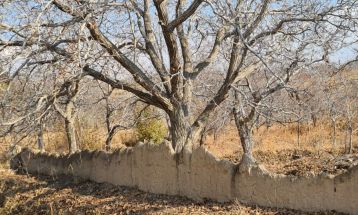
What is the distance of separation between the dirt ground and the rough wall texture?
161mm

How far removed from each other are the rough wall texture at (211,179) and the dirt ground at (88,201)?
0.53ft

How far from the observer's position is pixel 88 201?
32.7 ft

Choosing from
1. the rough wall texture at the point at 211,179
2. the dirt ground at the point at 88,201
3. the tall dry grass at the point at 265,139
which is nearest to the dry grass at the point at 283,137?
the tall dry grass at the point at 265,139

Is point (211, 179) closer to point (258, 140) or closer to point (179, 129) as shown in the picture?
point (179, 129)

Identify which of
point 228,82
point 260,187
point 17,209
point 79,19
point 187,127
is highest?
point 79,19

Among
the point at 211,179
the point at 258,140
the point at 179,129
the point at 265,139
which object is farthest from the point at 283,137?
the point at 211,179

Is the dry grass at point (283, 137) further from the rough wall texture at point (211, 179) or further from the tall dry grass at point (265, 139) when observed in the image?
the rough wall texture at point (211, 179)

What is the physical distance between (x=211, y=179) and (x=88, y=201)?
287 cm

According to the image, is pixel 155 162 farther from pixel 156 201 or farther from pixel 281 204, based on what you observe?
pixel 281 204

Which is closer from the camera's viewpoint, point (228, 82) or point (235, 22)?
point (235, 22)

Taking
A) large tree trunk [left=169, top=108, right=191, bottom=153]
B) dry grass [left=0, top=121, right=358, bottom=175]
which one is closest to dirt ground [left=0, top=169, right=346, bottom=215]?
large tree trunk [left=169, top=108, right=191, bottom=153]

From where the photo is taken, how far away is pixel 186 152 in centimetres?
886

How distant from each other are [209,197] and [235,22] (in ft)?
9.91

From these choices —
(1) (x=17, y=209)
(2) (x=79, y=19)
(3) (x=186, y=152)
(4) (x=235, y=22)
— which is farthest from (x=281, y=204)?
(1) (x=17, y=209)
